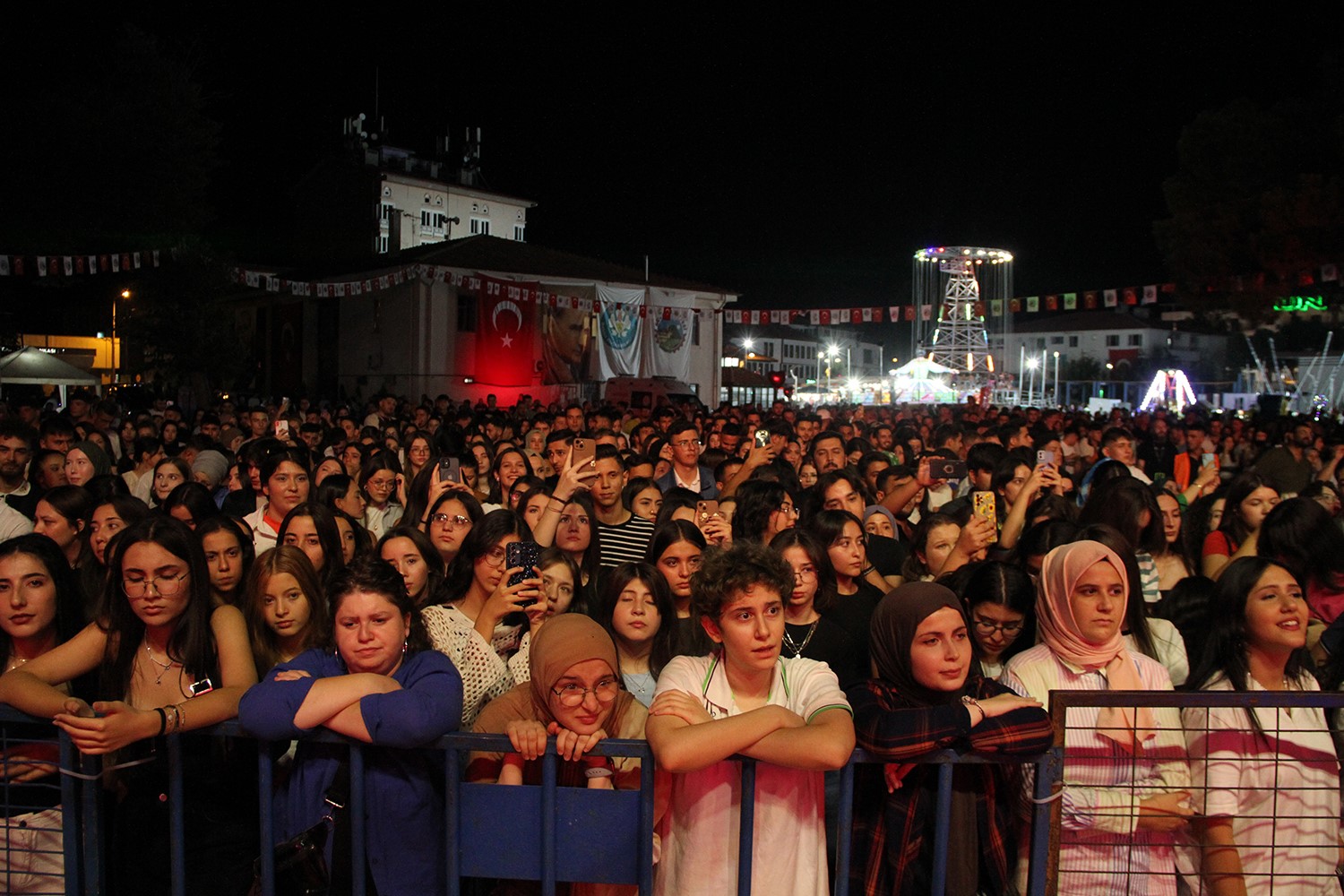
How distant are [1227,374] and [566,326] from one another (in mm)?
57549

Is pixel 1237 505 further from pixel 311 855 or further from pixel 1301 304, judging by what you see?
pixel 1301 304

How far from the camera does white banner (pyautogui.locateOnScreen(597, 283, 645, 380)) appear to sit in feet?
93.7

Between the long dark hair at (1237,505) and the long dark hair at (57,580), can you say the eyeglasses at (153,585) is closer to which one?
the long dark hair at (57,580)

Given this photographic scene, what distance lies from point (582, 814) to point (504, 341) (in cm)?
2742

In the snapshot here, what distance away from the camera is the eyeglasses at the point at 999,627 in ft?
11.5

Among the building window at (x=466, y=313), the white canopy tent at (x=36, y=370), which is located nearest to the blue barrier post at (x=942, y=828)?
the white canopy tent at (x=36, y=370)

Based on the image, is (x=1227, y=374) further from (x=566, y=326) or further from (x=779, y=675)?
(x=779, y=675)

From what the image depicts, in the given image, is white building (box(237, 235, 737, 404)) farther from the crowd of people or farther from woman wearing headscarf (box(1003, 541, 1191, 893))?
woman wearing headscarf (box(1003, 541, 1191, 893))

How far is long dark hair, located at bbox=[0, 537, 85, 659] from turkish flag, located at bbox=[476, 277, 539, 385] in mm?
25826

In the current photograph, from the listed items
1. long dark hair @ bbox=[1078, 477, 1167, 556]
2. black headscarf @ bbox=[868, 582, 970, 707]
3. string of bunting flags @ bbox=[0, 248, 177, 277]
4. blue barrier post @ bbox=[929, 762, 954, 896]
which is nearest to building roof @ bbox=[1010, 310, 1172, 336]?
string of bunting flags @ bbox=[0, 248, 177, 277]

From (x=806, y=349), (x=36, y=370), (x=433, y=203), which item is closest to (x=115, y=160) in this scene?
(x=36, y=370)

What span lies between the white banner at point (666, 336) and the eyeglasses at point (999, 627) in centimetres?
2622

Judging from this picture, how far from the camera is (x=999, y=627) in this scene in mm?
3494

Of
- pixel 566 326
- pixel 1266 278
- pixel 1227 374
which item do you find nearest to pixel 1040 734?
pixel 1266 278
